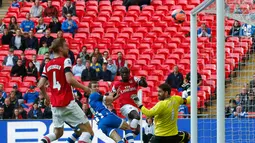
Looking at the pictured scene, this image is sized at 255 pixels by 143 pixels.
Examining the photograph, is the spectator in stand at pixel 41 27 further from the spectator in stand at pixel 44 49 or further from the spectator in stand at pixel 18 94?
the spectator in stand at pixel 18 94

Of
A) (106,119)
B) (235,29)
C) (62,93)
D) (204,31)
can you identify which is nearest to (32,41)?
(204,31)

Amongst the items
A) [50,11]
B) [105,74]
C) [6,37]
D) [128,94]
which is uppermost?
[50,11]

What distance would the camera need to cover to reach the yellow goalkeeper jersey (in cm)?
1488

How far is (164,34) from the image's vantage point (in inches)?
1022

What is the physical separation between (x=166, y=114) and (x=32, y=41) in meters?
11.4

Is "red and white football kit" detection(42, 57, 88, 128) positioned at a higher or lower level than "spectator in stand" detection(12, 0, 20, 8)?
lower

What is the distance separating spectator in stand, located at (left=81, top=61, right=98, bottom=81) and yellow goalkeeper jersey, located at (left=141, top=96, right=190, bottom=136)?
8683 mm

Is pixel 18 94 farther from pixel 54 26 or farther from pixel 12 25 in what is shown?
pixel 12 25

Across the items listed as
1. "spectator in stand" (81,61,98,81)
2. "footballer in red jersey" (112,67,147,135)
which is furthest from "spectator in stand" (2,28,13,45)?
"footballer in red jersey" (112,67,147,135)

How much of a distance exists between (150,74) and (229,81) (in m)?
9.47

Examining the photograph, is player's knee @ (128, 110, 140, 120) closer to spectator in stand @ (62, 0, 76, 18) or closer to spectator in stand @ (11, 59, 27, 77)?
spectator in stand @ (11, 59, 27, 77)

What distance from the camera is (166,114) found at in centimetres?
1504

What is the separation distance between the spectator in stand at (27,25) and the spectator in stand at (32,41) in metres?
0.91

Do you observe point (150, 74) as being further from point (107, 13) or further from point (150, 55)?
point (107, 13)
